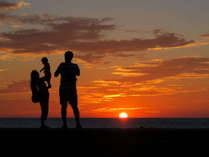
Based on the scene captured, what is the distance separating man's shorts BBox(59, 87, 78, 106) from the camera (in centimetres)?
1680

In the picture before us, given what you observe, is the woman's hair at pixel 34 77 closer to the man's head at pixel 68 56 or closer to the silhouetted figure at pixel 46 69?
the silhouetted figure at pixel 46 69

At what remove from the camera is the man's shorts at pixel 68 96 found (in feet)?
55.1

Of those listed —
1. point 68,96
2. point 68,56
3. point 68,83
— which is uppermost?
point 68,56

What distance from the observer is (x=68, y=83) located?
1678 cm

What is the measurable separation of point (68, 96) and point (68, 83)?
487 millimetres
